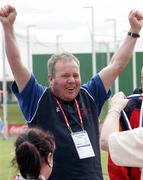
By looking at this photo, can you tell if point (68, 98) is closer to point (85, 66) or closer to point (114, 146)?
point (114, 146)

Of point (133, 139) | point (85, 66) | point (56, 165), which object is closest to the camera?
point (133, 139)

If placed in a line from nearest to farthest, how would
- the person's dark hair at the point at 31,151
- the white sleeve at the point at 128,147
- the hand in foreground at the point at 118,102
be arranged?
the person's dark hair at the point at 31,151, the white sleeve at the point at 128,147, the hand in foreground at the point at 118,102

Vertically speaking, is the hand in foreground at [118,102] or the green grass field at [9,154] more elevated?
the hand in foreground at [118,102]

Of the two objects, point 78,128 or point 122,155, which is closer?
point 122,155

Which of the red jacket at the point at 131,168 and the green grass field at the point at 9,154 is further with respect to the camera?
the green grass field at the point at 9,154

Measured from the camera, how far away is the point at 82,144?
15.9 ft

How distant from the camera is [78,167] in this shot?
479 centimetres

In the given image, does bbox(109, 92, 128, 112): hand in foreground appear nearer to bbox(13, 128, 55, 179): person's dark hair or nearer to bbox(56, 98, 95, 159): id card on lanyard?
bbox(13, 128, 55, 179): person's dark hair

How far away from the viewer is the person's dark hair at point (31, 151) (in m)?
3.49

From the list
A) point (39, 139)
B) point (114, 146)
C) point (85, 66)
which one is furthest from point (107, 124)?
point (85, 66)

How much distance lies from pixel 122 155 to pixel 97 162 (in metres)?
1.31

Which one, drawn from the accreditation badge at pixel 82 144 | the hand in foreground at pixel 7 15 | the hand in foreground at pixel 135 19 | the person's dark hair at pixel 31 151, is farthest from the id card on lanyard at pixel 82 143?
the person's dark hair at pixel 31 151

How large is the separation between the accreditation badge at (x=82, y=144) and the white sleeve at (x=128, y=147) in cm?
115

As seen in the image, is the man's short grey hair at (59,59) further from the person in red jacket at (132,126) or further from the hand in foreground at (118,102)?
the hand in foreground at (118,102)
